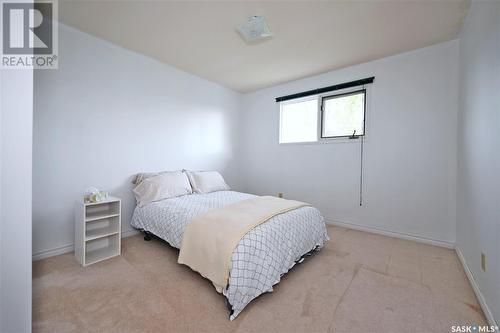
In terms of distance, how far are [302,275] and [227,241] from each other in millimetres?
864

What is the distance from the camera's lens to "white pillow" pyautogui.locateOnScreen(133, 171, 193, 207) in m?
2.60

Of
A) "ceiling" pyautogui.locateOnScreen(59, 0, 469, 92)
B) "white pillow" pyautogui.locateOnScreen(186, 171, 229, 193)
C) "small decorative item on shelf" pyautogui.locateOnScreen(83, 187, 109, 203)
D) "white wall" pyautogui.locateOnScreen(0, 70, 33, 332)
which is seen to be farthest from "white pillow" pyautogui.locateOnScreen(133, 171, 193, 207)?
"ceiling" pyautogui.locateOnScreen(59, 0, 469, 92)

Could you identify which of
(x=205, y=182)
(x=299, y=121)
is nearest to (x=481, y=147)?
(x=299, y=121)

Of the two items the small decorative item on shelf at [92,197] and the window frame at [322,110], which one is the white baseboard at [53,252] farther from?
the window frame at [322,110]

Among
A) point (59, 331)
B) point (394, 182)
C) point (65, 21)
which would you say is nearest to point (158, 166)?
point (65, 21)

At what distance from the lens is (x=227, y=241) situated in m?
1.54

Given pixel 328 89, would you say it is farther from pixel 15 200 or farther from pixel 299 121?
pixel 15 200

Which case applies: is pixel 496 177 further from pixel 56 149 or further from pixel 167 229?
pixel 56 149

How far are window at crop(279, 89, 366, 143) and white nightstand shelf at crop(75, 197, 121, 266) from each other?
2.93 m

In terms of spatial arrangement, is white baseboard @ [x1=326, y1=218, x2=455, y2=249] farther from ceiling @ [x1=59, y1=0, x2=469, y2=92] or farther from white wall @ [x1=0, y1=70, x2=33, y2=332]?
white wall @ [x1=0, y1=70, x2=33, y2=332]

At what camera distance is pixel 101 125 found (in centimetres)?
255

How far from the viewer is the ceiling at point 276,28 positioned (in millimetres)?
1927

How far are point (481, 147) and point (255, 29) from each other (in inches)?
91.3

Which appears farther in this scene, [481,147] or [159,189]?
[159,189]
